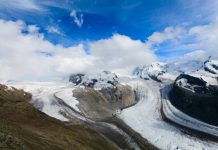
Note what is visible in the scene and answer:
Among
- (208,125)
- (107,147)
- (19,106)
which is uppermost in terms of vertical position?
(19,106)

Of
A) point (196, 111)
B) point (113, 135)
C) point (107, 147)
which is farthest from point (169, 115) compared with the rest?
point (107, 147)

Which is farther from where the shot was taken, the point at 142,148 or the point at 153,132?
the point at 153,132

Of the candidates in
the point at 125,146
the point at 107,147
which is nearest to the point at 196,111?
the point at 125,146

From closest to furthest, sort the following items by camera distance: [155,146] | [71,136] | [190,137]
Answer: [71,136], [155,146], [190,137]

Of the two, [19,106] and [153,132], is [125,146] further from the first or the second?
[19,106]

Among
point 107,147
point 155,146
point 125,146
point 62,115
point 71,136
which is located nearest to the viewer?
point 71,136

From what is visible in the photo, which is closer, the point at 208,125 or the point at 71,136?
the point at 71,136

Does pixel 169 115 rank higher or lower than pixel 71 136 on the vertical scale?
lower

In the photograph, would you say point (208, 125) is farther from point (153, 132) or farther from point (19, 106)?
point (19, 106)

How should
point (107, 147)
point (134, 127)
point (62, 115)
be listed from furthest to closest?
point (62, 115), point (134, 127), point (107, 147)
